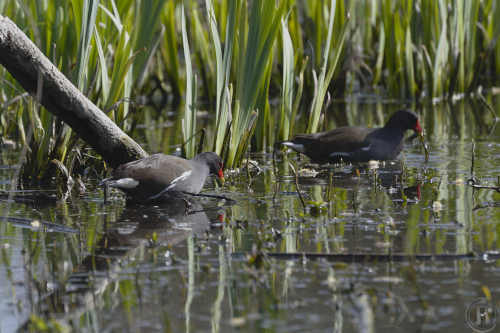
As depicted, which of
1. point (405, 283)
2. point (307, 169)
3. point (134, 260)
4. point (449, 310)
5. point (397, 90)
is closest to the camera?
point (449, 310)

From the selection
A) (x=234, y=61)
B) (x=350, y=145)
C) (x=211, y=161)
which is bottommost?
(x=211, y=161)

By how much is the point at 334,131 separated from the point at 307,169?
66 centimetres

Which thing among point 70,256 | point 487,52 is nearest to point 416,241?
point 70,256

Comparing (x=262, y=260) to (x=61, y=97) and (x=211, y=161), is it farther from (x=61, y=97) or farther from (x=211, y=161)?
(x=61, y=97)

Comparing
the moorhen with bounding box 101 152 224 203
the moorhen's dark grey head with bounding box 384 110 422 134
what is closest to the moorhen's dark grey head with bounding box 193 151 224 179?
the moorhen with bounding box 101 152 224 203

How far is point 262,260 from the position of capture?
424cm

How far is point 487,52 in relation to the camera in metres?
11.4

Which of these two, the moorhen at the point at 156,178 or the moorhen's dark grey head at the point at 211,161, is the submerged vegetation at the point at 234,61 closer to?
the moorhen's dark grey head at the point at 211,161

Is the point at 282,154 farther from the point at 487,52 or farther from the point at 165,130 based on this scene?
the point at 487,52

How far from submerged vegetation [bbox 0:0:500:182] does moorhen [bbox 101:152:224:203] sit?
0.66m

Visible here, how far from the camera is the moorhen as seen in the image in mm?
5809

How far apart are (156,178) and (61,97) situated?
92 cm

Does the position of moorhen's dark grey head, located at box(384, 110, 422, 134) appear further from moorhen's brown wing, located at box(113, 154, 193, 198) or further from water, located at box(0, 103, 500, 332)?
moorhen's brown wing, located at box(113, 154, 193, 198)

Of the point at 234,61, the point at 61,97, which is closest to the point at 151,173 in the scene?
the point at 61,97
